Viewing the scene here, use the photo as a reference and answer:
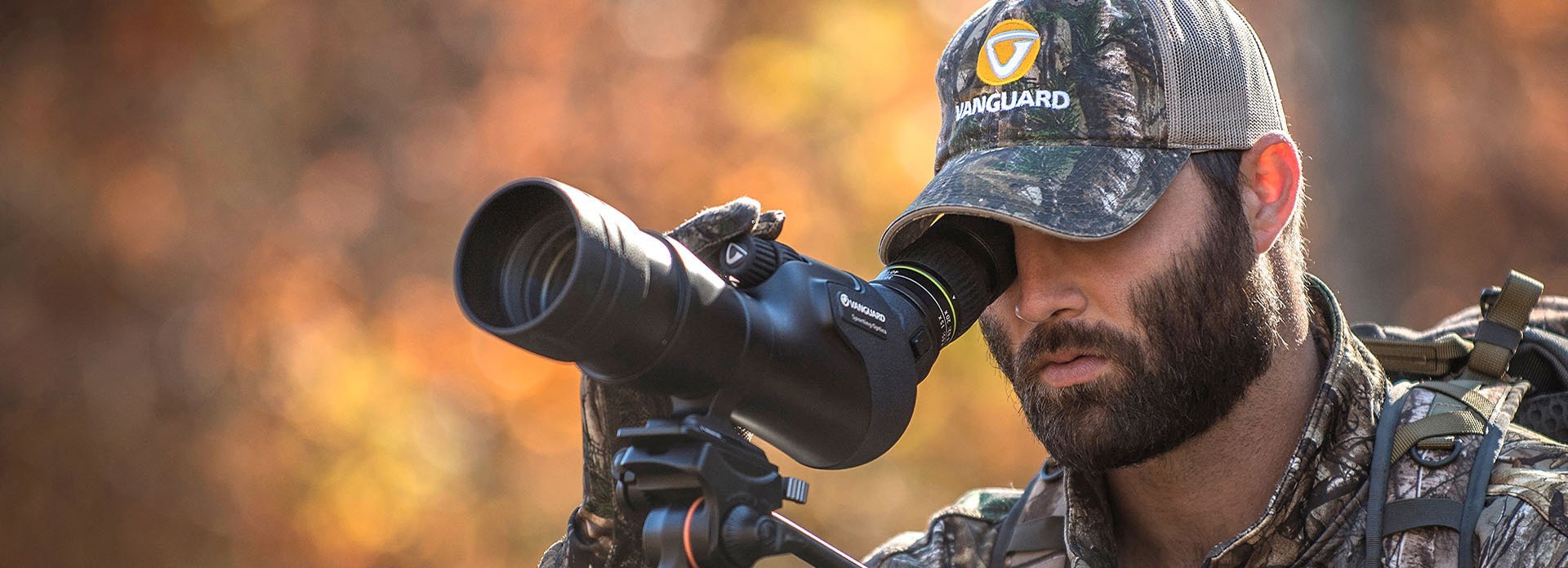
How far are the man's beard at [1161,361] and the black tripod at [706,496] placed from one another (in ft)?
2.94

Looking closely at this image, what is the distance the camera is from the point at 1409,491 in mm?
2529

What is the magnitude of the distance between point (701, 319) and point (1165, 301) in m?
1.09

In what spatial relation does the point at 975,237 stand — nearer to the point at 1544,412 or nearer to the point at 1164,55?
the point at 1164,55

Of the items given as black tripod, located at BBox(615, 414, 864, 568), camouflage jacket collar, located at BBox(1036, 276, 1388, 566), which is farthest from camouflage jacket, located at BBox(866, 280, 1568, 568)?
black tripod, located at BBox(615, 414, 864, 568)

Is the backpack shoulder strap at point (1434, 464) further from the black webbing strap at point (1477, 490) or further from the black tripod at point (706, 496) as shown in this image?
the black tripod at point (706, 496)

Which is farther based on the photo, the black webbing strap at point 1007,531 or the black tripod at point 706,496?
the black webbing strap at point 1007,531

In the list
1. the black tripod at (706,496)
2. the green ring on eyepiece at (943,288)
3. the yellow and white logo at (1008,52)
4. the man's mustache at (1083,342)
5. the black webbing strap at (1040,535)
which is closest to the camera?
the black tripod at (706,496)

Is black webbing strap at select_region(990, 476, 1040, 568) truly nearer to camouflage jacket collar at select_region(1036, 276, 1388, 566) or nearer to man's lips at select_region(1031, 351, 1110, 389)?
camouflage jacket collar at select_region(1036, 276, 1388, 566)

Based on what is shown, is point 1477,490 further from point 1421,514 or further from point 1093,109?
point 1093,109

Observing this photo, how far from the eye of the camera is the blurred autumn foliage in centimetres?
877

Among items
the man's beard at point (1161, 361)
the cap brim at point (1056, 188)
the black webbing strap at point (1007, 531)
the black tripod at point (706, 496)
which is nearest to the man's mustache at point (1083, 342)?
the man's beard at point (1161, 361)

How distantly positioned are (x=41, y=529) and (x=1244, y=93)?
26.9 ft

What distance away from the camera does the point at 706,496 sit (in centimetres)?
177

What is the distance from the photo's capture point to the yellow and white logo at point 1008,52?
8.85ft
